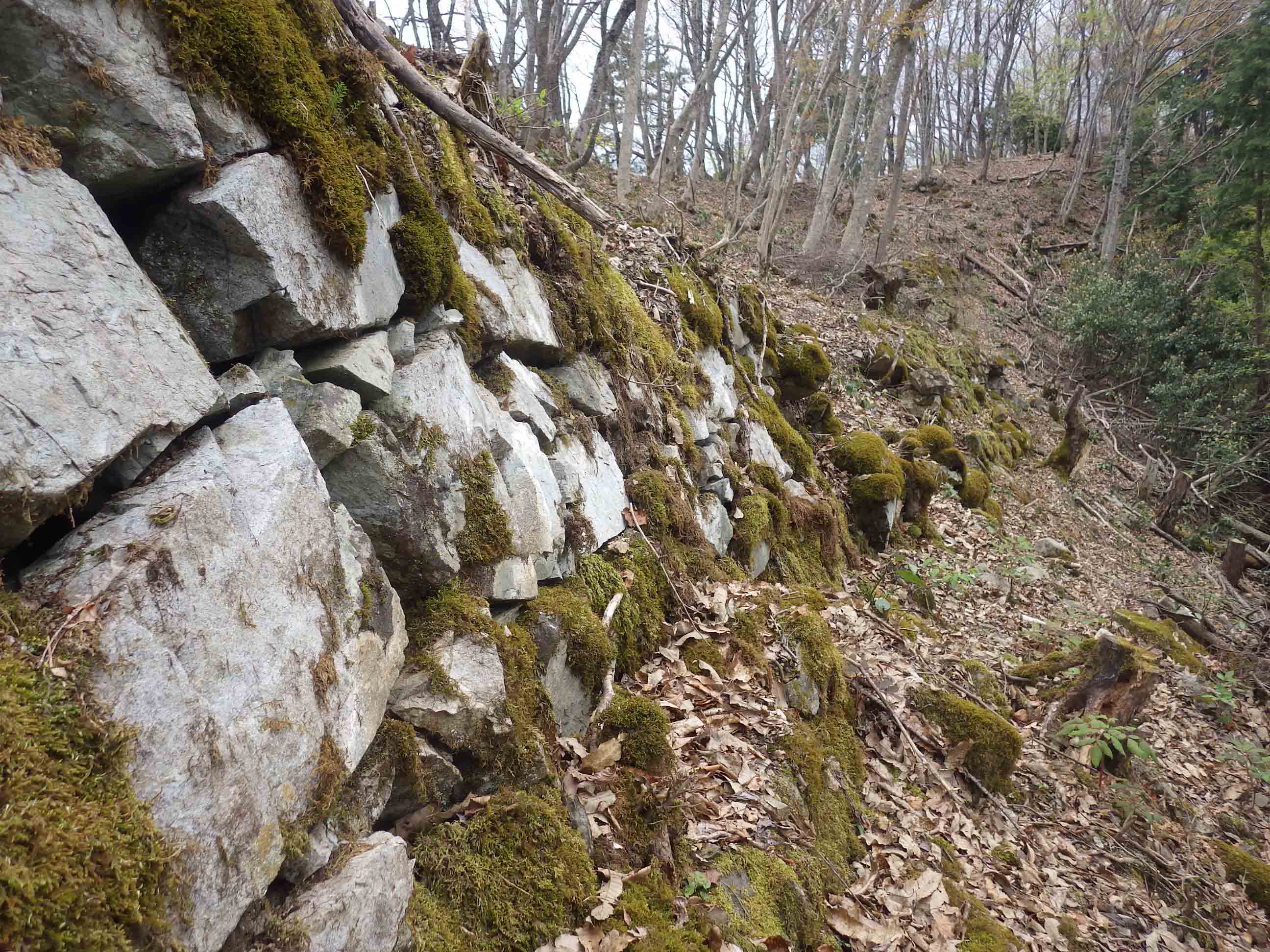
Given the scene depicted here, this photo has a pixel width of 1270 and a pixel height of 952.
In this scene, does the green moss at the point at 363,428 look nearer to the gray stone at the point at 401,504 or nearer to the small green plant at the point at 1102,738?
the gray stone at the point at 401,504

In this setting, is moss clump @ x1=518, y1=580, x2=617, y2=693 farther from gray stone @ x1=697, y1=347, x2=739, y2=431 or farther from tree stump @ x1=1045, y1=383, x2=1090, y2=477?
→ tree stump @ x1=1045, y1=383, x2=1090, y2=477

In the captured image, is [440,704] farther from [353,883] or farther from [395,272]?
[395,272]

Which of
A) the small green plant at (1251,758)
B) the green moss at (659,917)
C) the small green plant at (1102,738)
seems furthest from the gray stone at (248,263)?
the small green plant at (1251,758)

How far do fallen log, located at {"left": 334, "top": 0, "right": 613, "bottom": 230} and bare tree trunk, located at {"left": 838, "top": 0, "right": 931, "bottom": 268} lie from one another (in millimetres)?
14139

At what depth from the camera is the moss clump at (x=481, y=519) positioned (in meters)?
3.45

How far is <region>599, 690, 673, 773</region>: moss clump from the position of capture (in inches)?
138

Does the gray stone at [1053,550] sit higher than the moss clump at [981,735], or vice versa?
the moss clump at [981,735]

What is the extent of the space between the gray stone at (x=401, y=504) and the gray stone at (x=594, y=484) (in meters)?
1.22

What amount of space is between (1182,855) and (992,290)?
20962 millimetres

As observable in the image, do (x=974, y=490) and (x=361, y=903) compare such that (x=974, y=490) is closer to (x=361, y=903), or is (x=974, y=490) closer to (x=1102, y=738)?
(x=1102, y=738)

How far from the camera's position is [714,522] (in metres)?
6.03

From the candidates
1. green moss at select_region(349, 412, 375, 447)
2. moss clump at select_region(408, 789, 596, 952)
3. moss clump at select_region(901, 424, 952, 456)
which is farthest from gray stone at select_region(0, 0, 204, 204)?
moss clump at select_region(901, 424, 952, 456)

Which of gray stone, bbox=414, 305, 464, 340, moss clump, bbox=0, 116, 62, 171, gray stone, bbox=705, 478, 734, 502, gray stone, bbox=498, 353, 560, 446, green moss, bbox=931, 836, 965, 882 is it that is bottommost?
green moss, bbox=931, 836, 965, 882

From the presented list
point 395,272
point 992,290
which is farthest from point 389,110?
point 992,290
